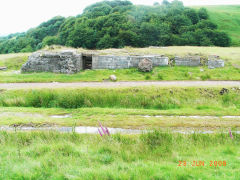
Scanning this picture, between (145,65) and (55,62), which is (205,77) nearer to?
(145,65)

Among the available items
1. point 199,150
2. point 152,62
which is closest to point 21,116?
point 199,150

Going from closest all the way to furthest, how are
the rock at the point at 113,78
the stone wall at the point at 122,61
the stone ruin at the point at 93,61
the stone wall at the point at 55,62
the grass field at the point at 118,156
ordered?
1. the grass field at the point at 118,156
2. the rock at the point at 113,78
3. the stone wall at the point at 55,62
4. the stone ruin at the point at 93,61
5. the stone wall at the point at 122,61

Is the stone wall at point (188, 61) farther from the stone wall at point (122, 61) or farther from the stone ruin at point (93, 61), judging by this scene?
the stone wall at point (122, 61)

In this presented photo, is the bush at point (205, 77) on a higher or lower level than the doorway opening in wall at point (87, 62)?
lower

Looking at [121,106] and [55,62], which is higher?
[55,62]

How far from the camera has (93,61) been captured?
58.5 feet

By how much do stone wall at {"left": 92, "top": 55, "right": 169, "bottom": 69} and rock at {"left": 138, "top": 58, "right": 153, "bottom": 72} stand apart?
64cm

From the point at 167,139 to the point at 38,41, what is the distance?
223 ft

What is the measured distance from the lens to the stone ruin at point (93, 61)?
56.6ft

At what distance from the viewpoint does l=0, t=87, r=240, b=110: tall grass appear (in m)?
10.5

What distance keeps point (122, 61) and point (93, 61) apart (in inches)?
98.4
